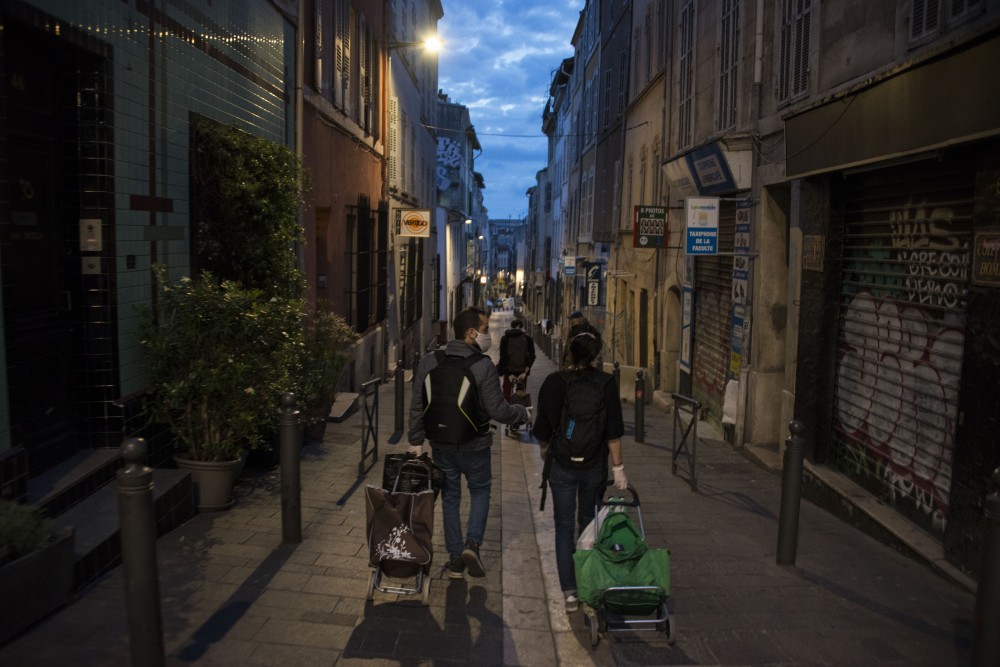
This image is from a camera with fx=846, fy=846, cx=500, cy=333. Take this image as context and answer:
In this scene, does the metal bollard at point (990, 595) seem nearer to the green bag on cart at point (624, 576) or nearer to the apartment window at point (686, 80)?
the green bag on cart at point (624, 576)

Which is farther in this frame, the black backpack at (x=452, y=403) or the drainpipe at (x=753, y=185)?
the drainpipe at (x=753, y=185)

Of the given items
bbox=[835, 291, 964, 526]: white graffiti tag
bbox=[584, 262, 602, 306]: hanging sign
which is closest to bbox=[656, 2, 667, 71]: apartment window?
bbox=[584, 262, 602, 306]: hanging sign

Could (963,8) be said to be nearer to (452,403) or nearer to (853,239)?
(853,239)

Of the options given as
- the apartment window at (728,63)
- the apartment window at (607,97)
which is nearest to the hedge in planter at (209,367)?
the apartment window at (728,63)

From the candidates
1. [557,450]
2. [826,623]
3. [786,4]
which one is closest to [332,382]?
[557,450]

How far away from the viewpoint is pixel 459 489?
17.6ft

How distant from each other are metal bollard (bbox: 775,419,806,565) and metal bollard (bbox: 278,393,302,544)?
3254 millimetres

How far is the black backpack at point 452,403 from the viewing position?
518 cm

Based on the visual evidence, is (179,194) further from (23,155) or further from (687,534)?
(687,534)

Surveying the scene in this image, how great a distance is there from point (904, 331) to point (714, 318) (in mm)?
6105

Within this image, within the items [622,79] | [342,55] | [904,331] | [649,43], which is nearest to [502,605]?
[904,331]

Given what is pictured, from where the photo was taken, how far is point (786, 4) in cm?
958

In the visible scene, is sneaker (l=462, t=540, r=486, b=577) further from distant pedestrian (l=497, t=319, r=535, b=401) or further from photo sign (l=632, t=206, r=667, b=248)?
photo sign (l=632, t=206, r=667, b=248)

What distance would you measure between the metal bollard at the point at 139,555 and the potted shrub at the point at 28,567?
0.77 meters
